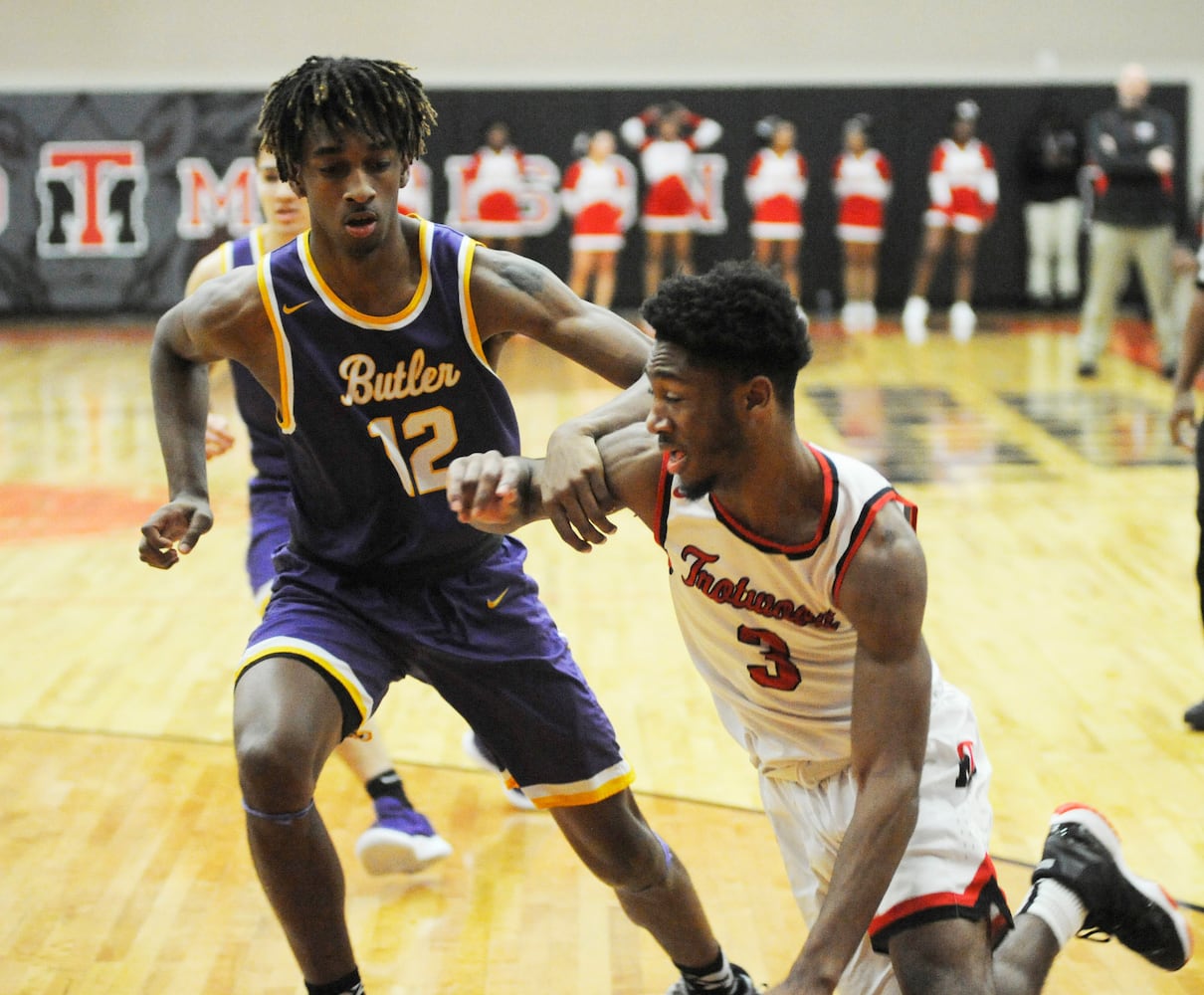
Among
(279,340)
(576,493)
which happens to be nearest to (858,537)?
(576,493)

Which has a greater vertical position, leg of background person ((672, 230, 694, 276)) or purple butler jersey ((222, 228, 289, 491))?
purple butler jersey ((222, 228, 289, 491))

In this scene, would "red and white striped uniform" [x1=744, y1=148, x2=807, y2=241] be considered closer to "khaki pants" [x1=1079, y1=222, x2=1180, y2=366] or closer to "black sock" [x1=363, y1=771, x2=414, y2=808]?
"khaki pants" [x1=1079, y1=222, x2=1180, y2=366]

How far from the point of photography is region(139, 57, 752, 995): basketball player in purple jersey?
292 cm

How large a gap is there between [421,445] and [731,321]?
2.84 feet

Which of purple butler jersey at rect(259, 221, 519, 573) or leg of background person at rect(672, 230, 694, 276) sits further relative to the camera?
leg of background person at rect(672, 230, 694, 276)

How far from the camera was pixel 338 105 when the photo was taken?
2908 mm

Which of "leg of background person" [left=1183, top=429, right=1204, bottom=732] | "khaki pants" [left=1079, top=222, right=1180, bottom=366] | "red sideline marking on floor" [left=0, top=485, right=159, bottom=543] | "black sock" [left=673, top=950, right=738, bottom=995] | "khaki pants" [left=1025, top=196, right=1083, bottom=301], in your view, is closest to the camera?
"black sock" [left=673, top=950, right=738, bottom=995]

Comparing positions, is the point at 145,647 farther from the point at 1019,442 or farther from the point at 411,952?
the point at 1019,442

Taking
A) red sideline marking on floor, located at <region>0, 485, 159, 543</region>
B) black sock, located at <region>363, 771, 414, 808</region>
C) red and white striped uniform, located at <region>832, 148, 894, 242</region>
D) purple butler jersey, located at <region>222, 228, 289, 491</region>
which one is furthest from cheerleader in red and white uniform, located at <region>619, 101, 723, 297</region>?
black sock, located at <region>363, 771, 414, 808</region>

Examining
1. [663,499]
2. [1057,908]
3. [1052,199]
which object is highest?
[663,499]

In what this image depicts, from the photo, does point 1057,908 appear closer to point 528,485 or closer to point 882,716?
point 882,716

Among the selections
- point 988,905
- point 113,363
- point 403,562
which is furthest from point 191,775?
point 113,363

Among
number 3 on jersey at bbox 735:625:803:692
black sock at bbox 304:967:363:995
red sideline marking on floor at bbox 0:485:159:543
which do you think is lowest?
red sideline marking on floor at bbox 0:485:159:543

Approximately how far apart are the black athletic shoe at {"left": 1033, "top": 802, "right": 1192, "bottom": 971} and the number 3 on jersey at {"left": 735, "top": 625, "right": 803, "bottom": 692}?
719mm
